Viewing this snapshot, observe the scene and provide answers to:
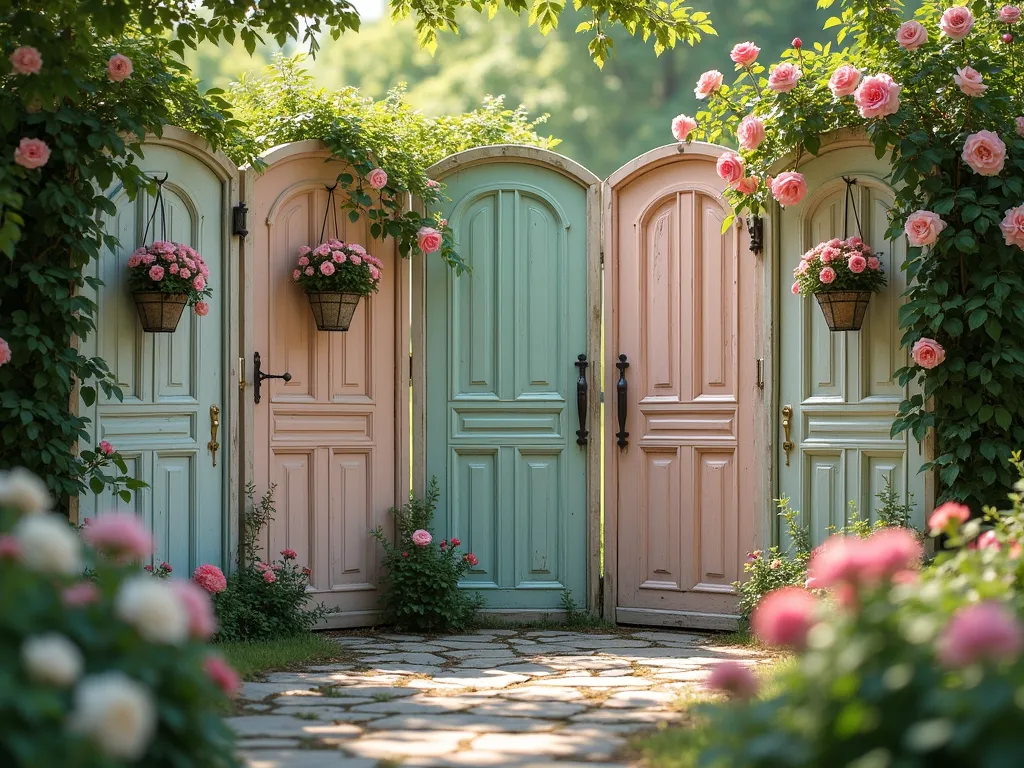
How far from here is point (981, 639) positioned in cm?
170

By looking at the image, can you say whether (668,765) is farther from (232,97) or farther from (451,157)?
(232,97)

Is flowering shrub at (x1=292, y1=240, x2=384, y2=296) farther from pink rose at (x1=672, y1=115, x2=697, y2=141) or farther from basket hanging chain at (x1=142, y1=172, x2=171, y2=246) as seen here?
pink rose at (x1=672, y1=115, x2=697, y2=141)

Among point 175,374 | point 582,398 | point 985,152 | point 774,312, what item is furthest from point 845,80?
point 175,374

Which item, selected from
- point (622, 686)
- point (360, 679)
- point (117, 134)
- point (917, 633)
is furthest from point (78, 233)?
point (917, 633)

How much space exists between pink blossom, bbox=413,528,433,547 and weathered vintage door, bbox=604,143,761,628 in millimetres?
904

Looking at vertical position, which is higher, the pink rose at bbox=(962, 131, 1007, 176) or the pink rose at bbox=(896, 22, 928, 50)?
the pink rose at bbox=(896, 22, 928, 50)

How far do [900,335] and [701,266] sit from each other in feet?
3.50

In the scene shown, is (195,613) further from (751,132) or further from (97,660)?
(751,132)

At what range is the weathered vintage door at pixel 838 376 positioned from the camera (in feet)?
17.1

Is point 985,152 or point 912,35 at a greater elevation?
point 912,35

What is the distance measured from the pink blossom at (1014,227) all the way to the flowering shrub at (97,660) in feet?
11.9

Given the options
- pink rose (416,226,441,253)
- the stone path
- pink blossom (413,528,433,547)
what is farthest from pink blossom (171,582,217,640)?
pink rose (416,226,441,253)

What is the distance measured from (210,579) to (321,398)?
1161mm

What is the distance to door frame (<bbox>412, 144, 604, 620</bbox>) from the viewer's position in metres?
5.98
